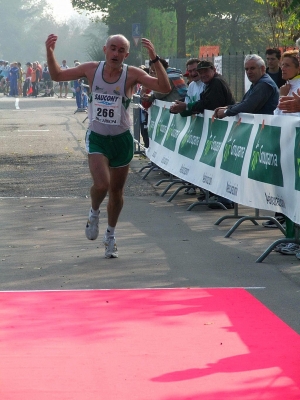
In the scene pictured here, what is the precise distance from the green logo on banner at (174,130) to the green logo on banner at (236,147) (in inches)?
Result: 108

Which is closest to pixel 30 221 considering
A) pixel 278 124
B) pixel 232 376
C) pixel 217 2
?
pixel 278 124

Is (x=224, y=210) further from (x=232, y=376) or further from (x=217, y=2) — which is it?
(x=217, y=2)

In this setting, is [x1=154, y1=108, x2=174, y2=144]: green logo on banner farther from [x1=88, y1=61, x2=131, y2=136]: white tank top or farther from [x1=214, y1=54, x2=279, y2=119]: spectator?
[x1=88, y1=61, x2=131, y2=136]: white tank top

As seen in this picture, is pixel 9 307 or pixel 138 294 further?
pixel 138 294

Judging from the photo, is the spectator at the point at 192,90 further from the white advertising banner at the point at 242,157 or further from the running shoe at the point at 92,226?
the running shoe at the point at 92,226

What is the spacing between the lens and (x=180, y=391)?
527cm

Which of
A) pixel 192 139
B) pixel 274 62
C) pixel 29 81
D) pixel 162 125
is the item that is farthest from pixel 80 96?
pixel 274 62

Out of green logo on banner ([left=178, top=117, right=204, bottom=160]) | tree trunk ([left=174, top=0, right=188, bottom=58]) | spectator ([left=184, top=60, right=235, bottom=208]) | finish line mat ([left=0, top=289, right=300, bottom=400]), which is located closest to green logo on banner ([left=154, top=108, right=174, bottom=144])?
green logo on banner ([left=178, top=117, right=204, bottom=160])

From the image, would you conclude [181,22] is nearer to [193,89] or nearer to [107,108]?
[193,89]

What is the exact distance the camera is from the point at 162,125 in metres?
15.9

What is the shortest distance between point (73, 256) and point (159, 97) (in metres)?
6.90

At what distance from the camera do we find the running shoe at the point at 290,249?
377 inches

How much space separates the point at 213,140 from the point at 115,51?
3.21 meters

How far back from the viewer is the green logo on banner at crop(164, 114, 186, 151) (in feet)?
47.0
